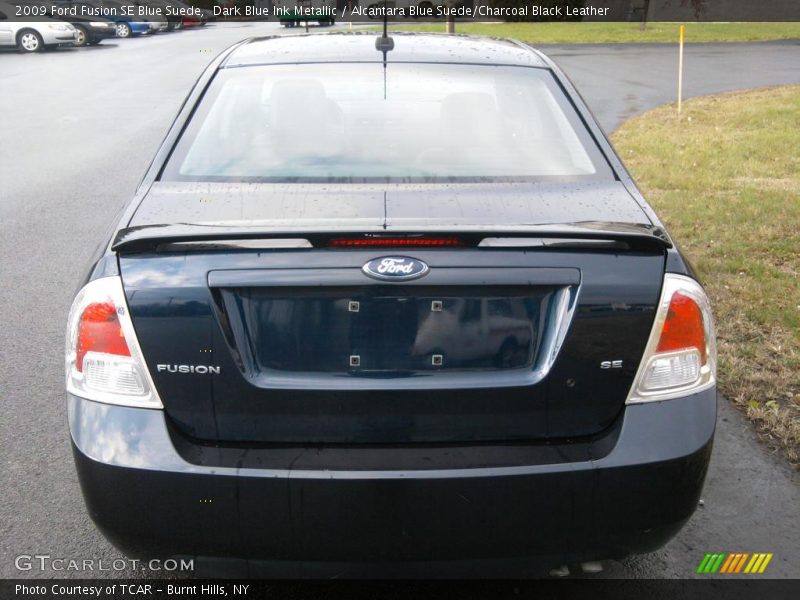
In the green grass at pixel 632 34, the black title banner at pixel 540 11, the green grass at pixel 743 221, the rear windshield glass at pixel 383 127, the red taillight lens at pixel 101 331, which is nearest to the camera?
the red taillight lens at pixel 101 331

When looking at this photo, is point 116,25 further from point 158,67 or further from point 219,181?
point 219,181

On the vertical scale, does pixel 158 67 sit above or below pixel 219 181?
below

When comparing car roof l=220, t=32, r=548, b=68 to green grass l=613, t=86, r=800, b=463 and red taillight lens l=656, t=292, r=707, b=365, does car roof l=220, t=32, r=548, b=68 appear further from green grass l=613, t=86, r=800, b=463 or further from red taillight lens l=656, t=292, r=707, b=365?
green grass l=613, t=86, r=800, b=463

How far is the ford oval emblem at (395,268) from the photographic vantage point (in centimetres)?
238

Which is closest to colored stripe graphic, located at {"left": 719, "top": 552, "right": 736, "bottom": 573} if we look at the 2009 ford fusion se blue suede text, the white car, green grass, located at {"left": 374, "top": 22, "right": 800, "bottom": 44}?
the 2009 ford fusion se blue suede text

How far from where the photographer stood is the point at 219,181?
3.00 metres

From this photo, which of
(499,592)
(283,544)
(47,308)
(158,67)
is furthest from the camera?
(158,67)

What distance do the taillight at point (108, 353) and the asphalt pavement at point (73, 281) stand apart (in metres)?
0.86

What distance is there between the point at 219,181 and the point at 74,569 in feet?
4.54

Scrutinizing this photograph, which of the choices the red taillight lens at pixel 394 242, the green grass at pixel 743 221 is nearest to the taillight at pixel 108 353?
the red taillight lens at pixel 394 242

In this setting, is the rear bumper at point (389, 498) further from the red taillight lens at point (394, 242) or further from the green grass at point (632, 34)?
the green grass at point (632, 34)

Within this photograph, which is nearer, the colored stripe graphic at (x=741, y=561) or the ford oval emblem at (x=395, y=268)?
the ford oval emblem at (x=395, y=268)

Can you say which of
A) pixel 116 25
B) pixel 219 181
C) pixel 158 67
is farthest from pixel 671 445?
pixel 116 25

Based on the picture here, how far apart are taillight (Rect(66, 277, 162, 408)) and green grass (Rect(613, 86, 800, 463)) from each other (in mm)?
2787
